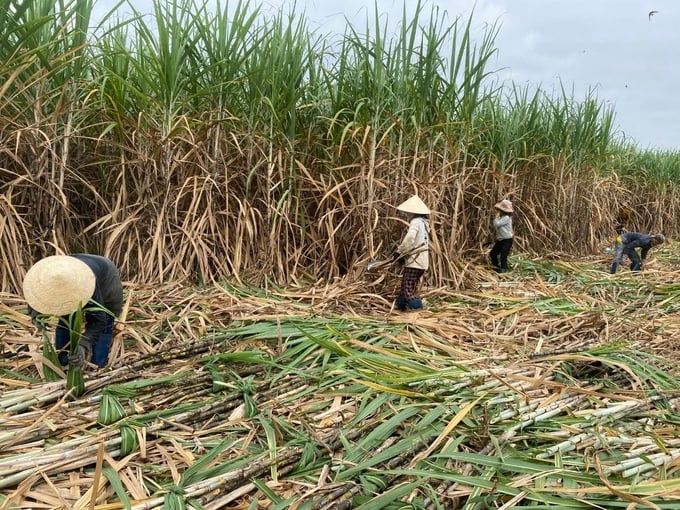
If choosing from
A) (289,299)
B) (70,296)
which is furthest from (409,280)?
(70,296)

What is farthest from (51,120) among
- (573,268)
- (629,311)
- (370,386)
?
(573,268)

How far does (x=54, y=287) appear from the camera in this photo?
1.93 meters

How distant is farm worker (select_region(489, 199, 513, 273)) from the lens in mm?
4852

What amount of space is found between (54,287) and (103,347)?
0.51 metres

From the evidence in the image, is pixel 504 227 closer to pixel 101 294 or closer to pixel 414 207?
pixel 414 207

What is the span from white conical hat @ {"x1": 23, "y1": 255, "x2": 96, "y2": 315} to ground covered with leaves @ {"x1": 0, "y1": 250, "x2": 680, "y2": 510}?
31 centimetres

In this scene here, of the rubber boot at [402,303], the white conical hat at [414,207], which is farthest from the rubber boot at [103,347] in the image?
the white conical hat at [414,207]

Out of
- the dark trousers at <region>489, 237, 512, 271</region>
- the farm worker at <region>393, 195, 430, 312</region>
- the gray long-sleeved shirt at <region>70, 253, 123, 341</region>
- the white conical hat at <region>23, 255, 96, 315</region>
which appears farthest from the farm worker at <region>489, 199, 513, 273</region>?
the white conical hat at <region>23, 255, 96, 315</region>

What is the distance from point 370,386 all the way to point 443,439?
1.36 ft

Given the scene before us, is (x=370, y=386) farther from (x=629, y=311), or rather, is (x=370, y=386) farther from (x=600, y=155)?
(x=600, y=155)

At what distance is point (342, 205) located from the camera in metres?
3.68

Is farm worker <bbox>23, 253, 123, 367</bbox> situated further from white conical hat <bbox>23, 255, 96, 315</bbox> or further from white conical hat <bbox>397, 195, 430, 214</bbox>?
white conical hat <bbox>397, 195, 430, 214</bbox>

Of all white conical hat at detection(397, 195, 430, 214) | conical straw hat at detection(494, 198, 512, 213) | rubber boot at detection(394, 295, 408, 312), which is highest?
conical straw hat at detection(494, 198, 512, 213)

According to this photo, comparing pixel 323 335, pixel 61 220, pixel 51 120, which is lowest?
pixel 323 335
